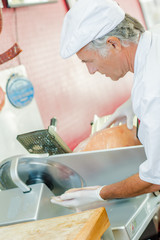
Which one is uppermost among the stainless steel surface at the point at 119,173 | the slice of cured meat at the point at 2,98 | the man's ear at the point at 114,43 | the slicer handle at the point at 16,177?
the man's ear at the point at 114,43

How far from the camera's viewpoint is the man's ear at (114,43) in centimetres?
135

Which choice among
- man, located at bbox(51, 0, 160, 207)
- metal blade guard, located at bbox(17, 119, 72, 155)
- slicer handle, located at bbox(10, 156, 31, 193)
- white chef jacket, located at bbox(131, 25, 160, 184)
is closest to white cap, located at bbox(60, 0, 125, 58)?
man, located at bbox(51, 0, 160, 207)

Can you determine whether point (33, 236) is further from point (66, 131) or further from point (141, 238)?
point (66, 131)

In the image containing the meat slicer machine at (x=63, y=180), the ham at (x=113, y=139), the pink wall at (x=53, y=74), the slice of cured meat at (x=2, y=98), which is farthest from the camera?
the pink wall at (x=53, y=74)

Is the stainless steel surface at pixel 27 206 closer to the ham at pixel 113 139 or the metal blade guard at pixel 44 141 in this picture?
the metal blade guard at pixel 44 141

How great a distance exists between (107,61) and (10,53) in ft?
2.87

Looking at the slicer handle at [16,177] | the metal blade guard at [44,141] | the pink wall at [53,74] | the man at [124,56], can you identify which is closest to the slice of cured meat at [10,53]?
the pink wall at [53,74]

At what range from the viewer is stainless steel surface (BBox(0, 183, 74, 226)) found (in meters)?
1.28

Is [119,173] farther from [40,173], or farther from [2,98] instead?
[2,98]

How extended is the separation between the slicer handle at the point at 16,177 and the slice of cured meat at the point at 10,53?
0.84 meters

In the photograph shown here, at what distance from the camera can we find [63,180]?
1587 millimetres

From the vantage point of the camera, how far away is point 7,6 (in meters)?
2.23

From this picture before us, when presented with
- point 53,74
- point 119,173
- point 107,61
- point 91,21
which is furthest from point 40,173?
point 53,74

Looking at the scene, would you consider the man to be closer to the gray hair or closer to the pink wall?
the gray hair
